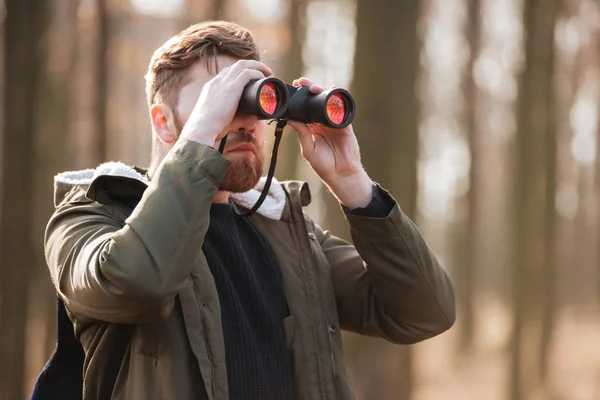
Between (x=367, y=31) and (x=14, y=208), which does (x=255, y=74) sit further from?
(x=14, y=208)

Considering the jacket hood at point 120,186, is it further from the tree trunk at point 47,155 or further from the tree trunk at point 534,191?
the tree trunk at point 534,191

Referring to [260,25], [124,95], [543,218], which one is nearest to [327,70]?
[260,25]

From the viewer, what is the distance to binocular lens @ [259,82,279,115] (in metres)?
2.01

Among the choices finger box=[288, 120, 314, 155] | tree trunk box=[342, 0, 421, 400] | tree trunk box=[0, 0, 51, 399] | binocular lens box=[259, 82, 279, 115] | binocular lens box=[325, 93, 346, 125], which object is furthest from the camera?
tree trunk box=[0, 0, 51, 399]

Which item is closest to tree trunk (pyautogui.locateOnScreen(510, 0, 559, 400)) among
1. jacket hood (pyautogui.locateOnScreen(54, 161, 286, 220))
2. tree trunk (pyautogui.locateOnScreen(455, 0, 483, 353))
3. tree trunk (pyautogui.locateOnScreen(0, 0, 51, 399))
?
tree trunk (pyautogui.locateOnScreen(455, 0, 483, 353))

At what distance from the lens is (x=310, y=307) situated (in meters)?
2.24

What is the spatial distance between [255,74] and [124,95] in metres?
4.12

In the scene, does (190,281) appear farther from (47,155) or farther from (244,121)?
(47,155)

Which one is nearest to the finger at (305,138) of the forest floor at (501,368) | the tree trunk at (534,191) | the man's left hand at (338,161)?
the man's left hand at (338,161)

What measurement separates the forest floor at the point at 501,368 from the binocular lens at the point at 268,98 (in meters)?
5.12

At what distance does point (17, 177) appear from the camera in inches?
189

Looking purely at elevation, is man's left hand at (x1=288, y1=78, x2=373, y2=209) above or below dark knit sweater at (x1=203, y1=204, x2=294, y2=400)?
above

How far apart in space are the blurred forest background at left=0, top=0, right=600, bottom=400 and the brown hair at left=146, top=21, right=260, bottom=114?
28 centimetres

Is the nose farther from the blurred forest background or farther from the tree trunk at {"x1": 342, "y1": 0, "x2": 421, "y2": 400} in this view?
the tree trunk at {"x1": 342, "y1": 0, "x2": 421, "y2": 400}
